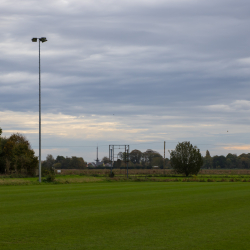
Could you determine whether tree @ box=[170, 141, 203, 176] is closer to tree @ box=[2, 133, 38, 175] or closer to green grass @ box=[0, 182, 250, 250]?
tree @ box=[2, 133, 38, 175]

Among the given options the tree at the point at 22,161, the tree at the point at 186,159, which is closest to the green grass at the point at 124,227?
the tree at the point at 22,161

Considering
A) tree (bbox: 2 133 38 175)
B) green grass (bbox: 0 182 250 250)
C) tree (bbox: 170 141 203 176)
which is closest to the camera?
green grass (bbox: 0 182 250 250)

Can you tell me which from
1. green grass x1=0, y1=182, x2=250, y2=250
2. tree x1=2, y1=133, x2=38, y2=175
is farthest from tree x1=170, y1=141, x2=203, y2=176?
green grass x1=0, y1=182, x2=250, y2=250

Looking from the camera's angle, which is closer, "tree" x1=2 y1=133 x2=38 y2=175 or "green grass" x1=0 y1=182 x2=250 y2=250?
"green grass" x1=0 y1=182 x2=250 y2=250

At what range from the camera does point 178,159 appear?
277 ft

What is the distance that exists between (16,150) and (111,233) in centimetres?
6929

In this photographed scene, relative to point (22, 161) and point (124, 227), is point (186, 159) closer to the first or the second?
point (22, 161)

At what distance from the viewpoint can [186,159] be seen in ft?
276

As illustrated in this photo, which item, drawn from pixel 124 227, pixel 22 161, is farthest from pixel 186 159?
pixel 124 227

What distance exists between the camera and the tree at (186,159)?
83.8 meters

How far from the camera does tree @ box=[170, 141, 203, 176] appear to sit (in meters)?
83.8

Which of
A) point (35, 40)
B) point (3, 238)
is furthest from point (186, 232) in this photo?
point (35, 40)

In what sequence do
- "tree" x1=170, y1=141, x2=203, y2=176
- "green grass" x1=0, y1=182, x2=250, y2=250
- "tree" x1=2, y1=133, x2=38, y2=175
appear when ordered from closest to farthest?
"green grass" x1=0, y1=182, x2=250, y2=250 → "tree" x1=2, y1=133, x2=38, y2=175 → "tree" x1=170, y1=141, x2=203, y2=176

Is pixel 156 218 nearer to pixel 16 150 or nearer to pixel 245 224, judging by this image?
pixel 245 224
